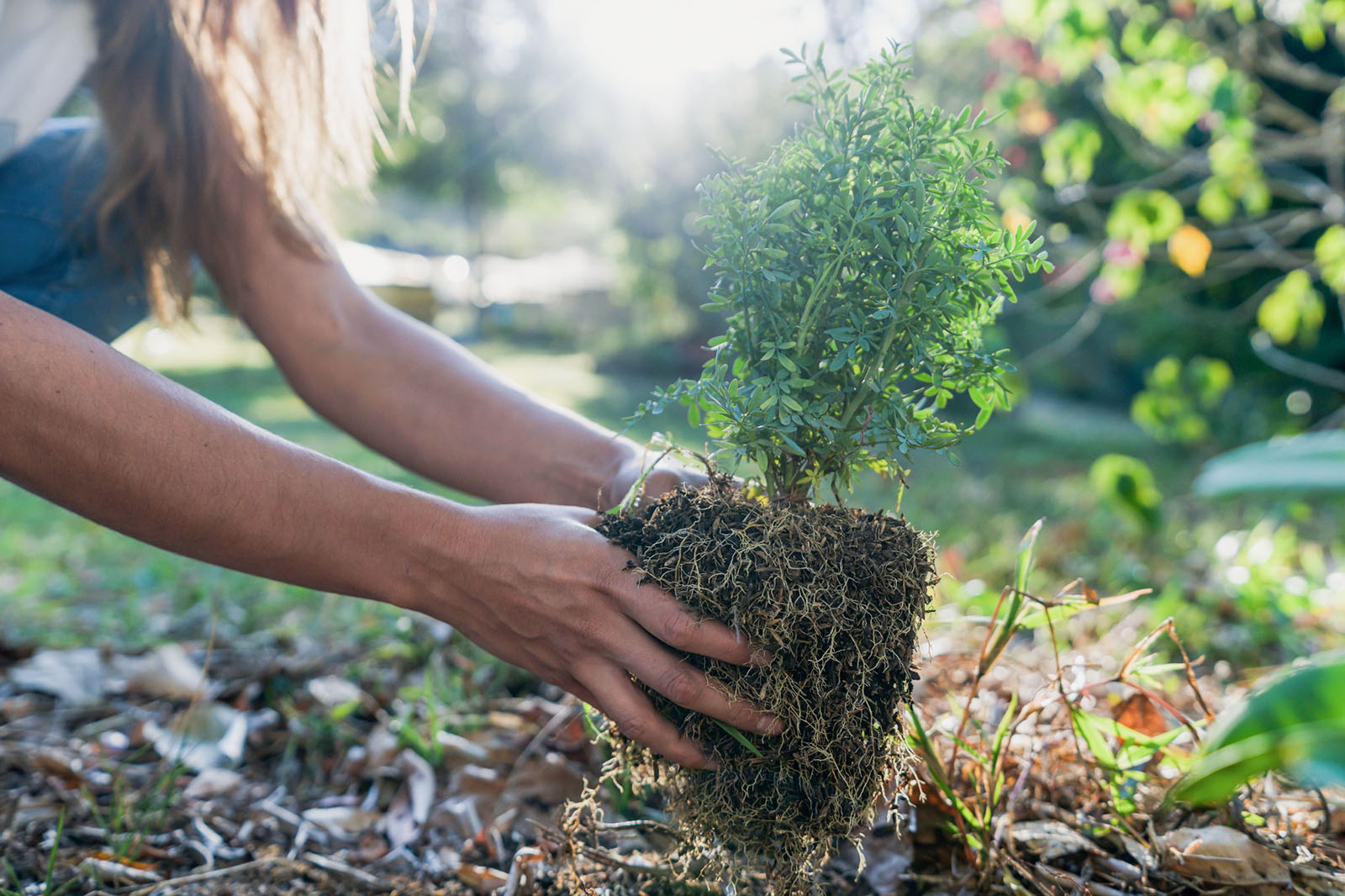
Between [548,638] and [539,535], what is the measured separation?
146 mm

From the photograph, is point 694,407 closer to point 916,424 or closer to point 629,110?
point 916,424

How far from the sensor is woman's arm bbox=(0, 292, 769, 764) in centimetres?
110

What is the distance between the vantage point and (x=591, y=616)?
1122mm

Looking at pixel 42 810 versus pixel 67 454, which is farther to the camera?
pixel 42 810

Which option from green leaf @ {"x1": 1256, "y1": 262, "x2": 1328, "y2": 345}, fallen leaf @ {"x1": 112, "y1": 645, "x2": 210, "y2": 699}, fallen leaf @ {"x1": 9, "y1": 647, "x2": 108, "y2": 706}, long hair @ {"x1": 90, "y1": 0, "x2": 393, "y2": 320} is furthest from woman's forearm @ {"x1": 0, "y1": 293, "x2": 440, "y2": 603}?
green leaf @ {"x1": 1256, "y1": 262, "x2": 1328, "y2": 345}

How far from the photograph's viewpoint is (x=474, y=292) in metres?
21.0

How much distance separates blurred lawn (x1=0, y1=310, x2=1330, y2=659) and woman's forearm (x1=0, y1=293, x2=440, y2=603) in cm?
48

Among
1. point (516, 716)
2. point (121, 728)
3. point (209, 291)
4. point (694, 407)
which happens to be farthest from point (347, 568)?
point (209, 291)

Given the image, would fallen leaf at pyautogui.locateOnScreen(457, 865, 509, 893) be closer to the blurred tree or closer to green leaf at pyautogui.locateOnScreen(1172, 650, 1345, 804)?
green leaf at pyautogui.locateOnScreen(1172, 650, 1345, 804)

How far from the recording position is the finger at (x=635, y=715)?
1124mm

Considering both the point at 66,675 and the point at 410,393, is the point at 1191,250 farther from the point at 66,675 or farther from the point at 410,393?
Result: the point at 66,675

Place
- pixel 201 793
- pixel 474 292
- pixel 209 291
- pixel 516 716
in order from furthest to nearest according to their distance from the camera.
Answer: pixel 474 292 → pixel 209 291 → pixel 516 716 → pixel 201 793

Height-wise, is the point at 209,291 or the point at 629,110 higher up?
the point at 629,110

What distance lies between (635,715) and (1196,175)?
7612 mm
